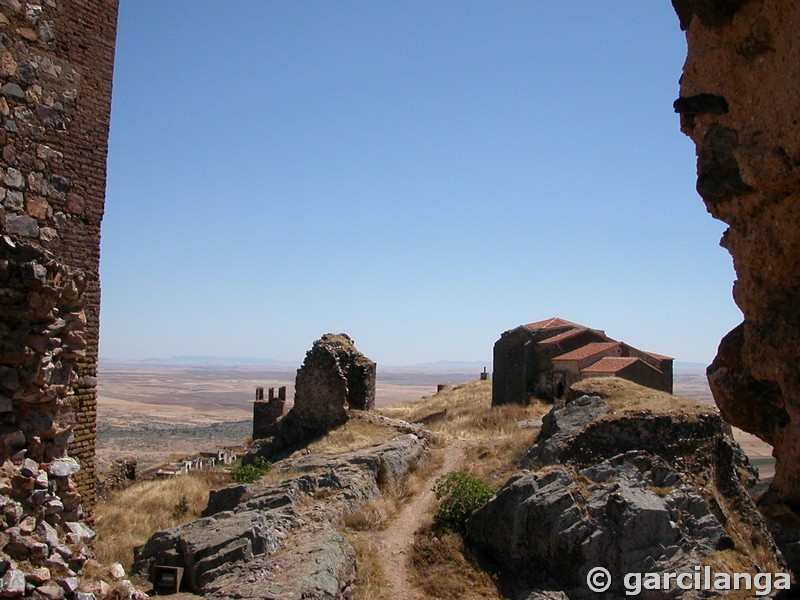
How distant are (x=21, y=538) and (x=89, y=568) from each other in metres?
0.67

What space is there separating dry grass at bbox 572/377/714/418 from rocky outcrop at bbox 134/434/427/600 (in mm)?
6007

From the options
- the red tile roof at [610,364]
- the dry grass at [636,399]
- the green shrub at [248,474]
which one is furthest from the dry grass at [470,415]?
the green shrub at [248,474]

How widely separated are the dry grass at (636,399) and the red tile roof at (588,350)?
1098 cm

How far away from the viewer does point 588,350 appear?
30156 millimetres

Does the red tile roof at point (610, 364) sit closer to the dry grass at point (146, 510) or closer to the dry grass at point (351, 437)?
the dry grass at point (351, 437)

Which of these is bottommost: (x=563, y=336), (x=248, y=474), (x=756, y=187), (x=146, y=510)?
(x=146, y=510)

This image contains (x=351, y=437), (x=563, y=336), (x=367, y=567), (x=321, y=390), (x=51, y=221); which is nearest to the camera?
(x=51, y=221)

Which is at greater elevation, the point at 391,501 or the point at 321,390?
the point at 321,390

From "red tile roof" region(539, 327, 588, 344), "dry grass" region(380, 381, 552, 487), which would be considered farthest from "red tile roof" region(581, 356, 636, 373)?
"red tile roof" region(539, 327, 588, 344)

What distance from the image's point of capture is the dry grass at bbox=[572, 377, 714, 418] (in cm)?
1466

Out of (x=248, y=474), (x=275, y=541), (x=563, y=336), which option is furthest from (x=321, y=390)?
(x=563, y=336)

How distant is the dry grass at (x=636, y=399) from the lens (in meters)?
14.7

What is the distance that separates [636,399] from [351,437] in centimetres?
919

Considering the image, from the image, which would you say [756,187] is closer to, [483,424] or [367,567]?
[367,567]
